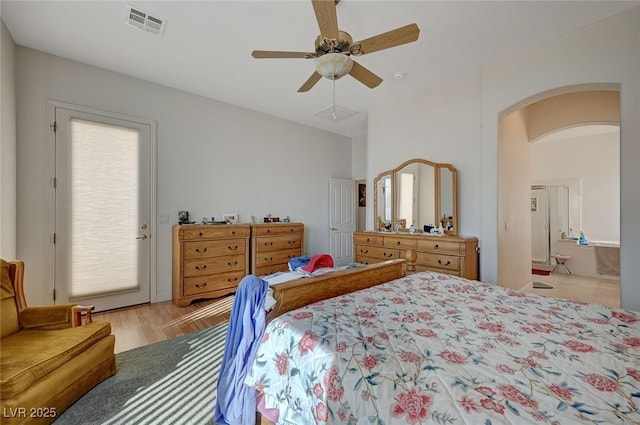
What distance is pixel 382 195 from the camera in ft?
14.2

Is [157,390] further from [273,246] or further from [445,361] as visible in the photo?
[273,246]

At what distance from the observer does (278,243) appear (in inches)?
175

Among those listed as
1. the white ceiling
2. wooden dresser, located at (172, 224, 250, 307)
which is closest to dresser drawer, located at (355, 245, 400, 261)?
wooden dresser, located at (172, 224, 250, 307)

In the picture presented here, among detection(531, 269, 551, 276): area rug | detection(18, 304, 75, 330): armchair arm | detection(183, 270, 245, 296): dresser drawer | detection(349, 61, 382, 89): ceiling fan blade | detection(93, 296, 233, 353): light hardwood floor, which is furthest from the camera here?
detection(531, 269, 551, 276): area rug

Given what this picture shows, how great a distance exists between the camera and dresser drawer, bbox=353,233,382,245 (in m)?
3.88

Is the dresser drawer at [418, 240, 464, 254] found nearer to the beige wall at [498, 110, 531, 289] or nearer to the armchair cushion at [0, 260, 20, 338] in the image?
the beige wall at [498, 110, 531, 289]

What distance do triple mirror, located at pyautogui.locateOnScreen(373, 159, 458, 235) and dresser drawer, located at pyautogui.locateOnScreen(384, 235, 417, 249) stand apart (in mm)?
400

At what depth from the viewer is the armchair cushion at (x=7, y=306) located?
1.77 metres

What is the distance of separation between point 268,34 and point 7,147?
2.71m

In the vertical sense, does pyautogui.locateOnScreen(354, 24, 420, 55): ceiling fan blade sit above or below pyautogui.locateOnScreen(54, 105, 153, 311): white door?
above

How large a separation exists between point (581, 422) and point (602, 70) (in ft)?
10.4

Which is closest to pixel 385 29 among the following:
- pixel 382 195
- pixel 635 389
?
pixel 382 195

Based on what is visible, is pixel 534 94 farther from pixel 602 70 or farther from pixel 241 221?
pixel 241 221

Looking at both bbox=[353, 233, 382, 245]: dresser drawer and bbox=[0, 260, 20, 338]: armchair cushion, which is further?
bbox=[353, 233, 382, 245]: dresser drawer
